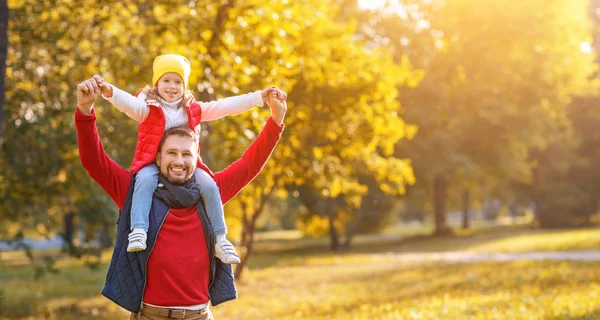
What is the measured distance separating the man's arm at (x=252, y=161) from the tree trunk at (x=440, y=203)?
116 ft

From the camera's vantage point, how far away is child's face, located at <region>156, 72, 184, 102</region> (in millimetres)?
3754

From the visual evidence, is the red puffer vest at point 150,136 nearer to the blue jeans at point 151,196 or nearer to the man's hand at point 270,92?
the blue jeans at point 151,196

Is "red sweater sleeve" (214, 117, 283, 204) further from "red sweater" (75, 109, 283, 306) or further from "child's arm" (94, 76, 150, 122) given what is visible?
"child's arm" (94, 76, 150, 122)

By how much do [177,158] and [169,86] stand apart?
1.20ft

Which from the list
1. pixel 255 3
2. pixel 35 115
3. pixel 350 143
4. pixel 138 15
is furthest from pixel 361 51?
pixel 35 115

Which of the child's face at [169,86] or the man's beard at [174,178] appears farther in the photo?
the child's face at [169,86]

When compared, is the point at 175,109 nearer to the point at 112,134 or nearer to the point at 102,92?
the point at 102,92

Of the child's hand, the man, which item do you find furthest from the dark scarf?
the child's hand

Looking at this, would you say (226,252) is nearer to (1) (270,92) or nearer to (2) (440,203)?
(1) (270,92)

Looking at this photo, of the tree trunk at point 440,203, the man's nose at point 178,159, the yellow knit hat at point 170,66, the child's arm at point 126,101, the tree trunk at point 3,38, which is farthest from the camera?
the tree trunk at point 440,203

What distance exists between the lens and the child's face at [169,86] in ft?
12.3

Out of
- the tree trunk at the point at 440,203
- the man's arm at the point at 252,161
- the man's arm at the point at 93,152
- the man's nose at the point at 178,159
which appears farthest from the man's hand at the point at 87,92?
the tree trunk at the point at 440,203

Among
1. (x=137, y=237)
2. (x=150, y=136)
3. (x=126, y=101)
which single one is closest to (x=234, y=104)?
(x=150, y=136)

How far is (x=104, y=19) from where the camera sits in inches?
395
